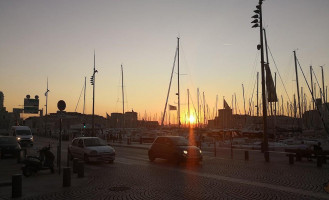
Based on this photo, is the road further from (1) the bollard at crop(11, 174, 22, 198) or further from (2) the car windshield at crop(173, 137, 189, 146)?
(2) the car windshield at crop(173, 137, 189, 146)

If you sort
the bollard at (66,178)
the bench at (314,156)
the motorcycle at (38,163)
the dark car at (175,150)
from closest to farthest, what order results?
1. the bollard at (66,178)
2. the motorcycle at (38,163)
3. the bench at (314,156)
4. the dark car at (175,150)

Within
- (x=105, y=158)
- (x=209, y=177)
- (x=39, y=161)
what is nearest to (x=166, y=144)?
(x=105, y=158)

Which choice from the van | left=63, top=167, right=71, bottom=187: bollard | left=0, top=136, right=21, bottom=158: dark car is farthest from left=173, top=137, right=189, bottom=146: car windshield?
the van

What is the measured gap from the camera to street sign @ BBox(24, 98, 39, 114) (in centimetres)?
4519

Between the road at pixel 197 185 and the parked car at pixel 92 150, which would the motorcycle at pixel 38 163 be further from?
the parked car at pixel 92 150

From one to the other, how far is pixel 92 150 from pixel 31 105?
31454 millimetres

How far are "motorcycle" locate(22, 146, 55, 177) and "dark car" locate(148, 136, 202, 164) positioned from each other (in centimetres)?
696

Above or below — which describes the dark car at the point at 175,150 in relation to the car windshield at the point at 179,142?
below

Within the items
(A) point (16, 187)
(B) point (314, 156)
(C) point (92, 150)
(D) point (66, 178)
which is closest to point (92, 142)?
(C) point (92, 150)

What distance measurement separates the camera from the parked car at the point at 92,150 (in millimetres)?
18281

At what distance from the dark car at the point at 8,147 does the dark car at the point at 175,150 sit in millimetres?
11295

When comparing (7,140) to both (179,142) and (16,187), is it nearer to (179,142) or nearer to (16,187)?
(179,142)

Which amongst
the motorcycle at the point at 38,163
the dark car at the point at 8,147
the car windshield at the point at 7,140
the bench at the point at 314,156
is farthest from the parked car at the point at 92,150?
the bench at the point at 314,156

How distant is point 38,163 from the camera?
1386cm
